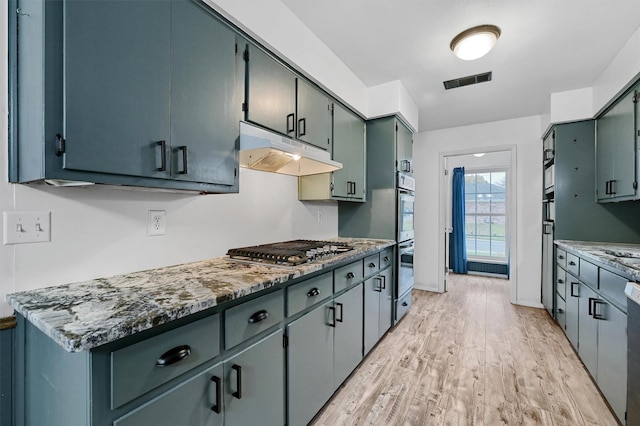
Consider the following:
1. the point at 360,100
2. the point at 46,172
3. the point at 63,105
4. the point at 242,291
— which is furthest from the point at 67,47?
the point at 360,100

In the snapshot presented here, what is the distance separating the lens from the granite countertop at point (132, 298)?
2.42ft

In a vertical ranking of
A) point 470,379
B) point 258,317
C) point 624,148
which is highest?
point 624,148

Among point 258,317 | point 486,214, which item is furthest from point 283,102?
point 486,214

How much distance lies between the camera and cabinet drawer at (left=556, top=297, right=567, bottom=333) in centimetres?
281

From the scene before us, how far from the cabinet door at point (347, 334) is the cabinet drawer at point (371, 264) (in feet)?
0.51

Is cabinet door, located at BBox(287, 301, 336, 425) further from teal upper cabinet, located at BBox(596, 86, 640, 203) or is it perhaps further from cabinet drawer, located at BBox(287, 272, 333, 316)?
teal upper cabinet, located at BBox(596, 86, 640, 203)

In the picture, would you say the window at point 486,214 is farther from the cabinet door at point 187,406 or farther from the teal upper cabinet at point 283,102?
the cabinet door at point 187,406

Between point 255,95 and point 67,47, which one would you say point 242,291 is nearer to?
point 67,47

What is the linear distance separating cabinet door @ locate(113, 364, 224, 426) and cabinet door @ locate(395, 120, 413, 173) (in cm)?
256

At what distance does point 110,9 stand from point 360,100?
2212 millimetres

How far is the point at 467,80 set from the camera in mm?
2879

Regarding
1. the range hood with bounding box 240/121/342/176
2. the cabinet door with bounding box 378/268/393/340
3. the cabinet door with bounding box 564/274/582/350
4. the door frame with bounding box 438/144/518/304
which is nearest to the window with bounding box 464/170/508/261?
the door frame with bounding box 438/144/518/304

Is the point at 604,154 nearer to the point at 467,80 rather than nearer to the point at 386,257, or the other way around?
the point at 467,80

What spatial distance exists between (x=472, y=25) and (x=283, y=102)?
4.73 ft
